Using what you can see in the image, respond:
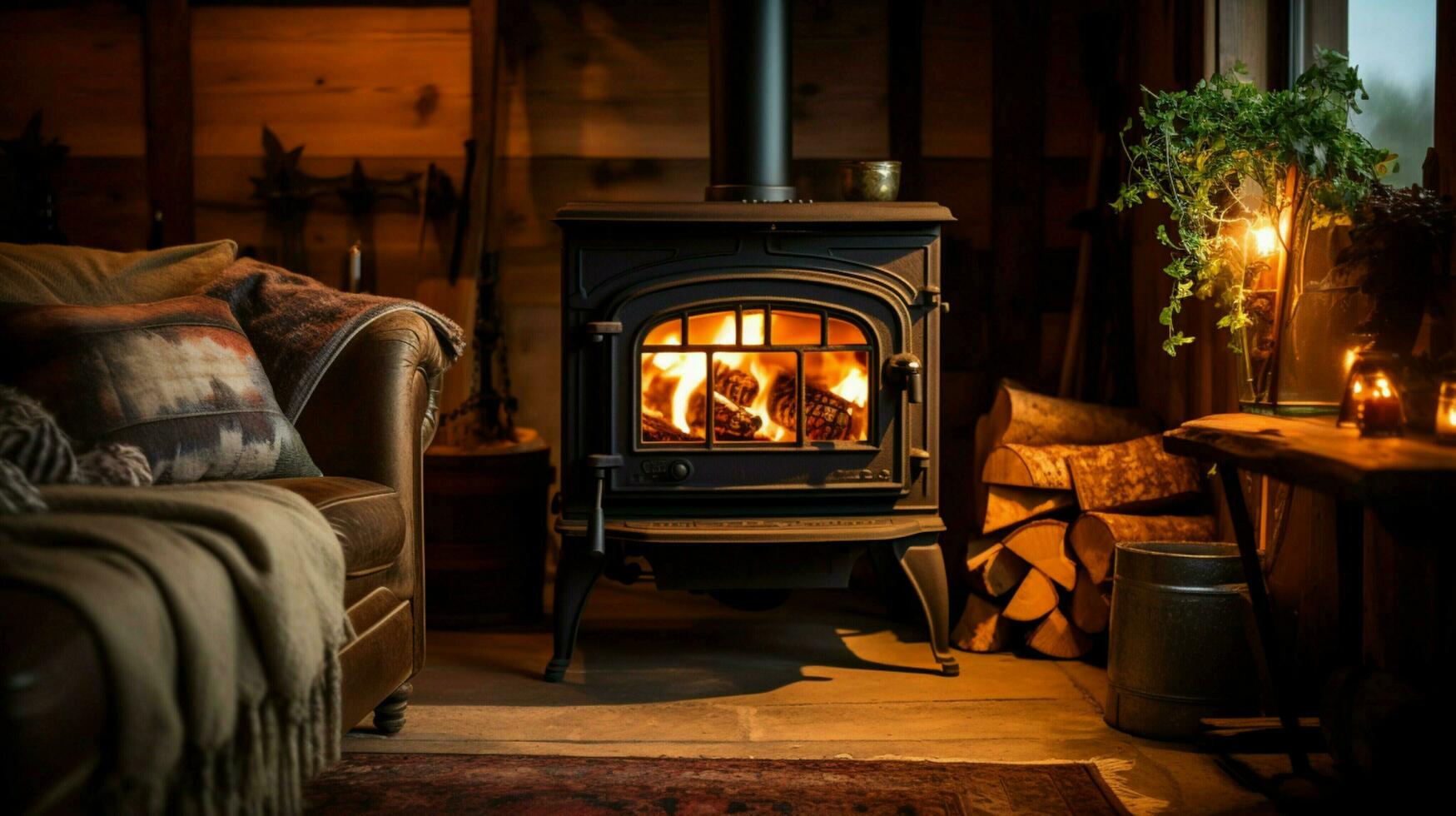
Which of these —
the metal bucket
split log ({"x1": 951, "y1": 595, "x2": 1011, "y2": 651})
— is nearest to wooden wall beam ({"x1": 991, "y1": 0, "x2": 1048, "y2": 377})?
split log ({"x1": 951, "y1": 595, "x2": 1011, "y2": 651})

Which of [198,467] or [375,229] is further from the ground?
[375,229]

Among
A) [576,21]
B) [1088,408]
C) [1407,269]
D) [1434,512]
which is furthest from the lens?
[576,21]

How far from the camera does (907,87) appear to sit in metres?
3.62

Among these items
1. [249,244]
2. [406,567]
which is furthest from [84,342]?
[249,244]

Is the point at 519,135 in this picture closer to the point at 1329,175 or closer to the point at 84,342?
the point at 84,342

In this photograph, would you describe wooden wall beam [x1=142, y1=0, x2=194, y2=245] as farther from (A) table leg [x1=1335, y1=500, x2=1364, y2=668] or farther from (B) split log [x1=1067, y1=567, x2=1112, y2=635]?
(A) table leg [x1=1335, y1=500, x2=1364, y2=668]

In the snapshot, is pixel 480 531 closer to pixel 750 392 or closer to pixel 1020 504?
pixel 750 392

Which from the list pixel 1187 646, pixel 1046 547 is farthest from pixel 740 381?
pixel 1187 646

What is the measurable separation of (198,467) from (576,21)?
204cm

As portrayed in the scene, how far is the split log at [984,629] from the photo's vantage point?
2980 mm

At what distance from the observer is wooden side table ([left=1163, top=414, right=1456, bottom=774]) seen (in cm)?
138

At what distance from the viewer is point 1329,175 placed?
212cm

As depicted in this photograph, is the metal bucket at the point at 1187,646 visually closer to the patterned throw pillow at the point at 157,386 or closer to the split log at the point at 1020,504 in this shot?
the split log at the point at 1020,504

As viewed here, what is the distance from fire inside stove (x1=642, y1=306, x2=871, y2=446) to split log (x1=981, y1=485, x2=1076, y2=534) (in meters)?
0.42
